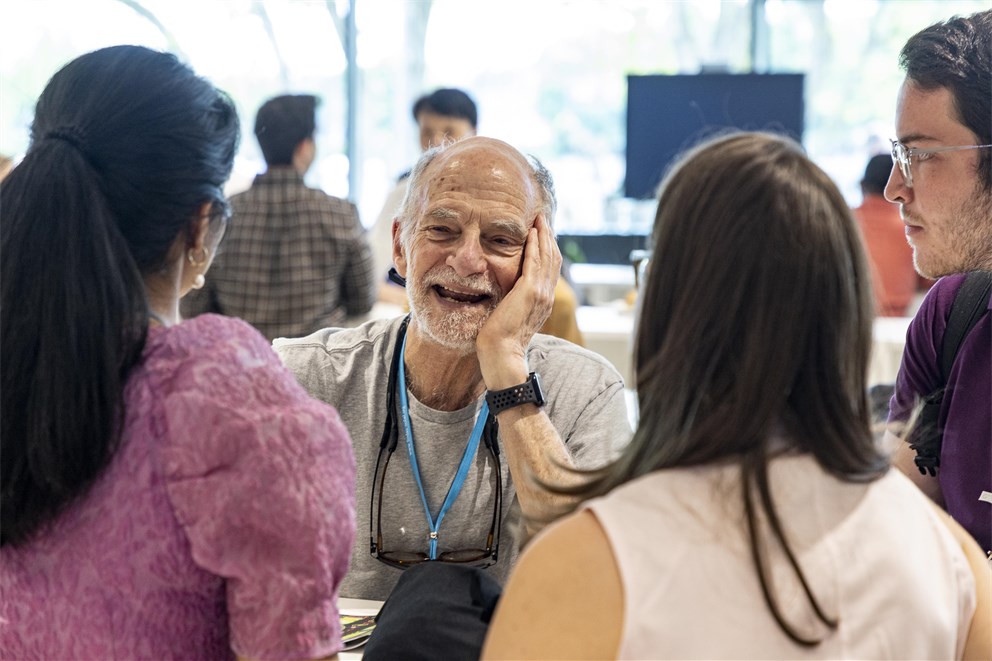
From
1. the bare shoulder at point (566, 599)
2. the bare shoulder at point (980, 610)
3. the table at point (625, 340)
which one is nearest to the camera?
the bare shoulder at point (566, 599)

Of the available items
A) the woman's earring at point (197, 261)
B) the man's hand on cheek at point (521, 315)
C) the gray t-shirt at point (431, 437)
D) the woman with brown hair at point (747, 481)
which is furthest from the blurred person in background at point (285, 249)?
the woman with brown hair at point (747, 481)

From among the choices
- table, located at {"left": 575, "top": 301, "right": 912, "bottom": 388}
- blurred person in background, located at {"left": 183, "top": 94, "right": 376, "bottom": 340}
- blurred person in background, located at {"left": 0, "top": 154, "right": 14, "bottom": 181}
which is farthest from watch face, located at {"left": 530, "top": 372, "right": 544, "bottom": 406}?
blurred person in background, located at {"left": 183, "top": 94, "right": 376, "bottom": 340}

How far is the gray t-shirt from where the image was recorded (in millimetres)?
2035

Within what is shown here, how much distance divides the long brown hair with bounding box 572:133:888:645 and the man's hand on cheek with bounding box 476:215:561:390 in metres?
0.83

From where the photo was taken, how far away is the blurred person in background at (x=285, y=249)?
14.1ft

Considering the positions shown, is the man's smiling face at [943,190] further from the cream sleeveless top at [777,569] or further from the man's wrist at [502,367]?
the cream sleeveless top at [777,569]

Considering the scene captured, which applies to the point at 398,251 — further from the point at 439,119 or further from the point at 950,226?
the point at 439,119

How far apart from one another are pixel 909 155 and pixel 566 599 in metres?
1.34

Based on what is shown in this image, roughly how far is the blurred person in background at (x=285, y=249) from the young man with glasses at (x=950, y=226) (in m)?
2.73

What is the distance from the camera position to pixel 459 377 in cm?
212

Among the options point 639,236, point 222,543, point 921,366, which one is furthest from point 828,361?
point 639,236

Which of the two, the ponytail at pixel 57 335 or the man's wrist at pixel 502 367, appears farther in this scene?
the man's wrist at pixel 502 367

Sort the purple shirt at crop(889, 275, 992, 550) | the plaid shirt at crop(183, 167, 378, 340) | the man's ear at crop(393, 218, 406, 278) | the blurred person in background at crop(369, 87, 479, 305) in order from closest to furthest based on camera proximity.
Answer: the purple shirt at crop(889, 275, 992, 550), the man's ear at crop(393, 218, 406, 278), the plaid shirt at crop(183, 167, 378, 340), the blurred person in background at crop(369, 87, 479, 305)

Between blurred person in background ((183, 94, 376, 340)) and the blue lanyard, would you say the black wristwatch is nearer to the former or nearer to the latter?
the blue lanyard
